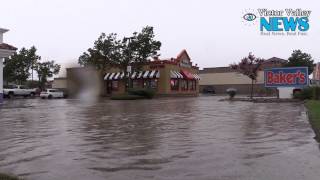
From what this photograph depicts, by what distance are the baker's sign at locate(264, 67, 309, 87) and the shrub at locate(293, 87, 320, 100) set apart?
2.82 metres

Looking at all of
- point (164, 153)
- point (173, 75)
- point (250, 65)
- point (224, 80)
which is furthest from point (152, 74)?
point (164, 153)

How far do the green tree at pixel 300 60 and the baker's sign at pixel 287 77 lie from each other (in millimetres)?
37086

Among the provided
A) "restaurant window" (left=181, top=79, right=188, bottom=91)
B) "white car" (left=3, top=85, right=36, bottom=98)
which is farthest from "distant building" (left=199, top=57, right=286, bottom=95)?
"white car" (left=3, top=85, right=36, bottom=98)

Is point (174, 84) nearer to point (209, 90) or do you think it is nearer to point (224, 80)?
point (209, 90)

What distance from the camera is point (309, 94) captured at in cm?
3572

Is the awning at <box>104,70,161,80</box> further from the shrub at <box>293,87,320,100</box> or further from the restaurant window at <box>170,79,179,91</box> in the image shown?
the shrub at <box>293,87,320,100</box>

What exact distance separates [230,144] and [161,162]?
269 cm

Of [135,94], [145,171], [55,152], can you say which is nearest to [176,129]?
[55,152]

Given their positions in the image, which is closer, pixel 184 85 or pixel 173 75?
pixel 173 75

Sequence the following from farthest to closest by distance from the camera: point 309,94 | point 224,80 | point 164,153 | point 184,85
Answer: point 224,80
point 184,85
point 309,94
point 164,153

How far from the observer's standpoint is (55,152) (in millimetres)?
9852

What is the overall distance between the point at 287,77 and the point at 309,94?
4743 mm

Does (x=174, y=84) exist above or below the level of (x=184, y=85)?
above

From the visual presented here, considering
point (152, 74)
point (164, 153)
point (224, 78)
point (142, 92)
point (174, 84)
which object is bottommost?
point (164, 153)
